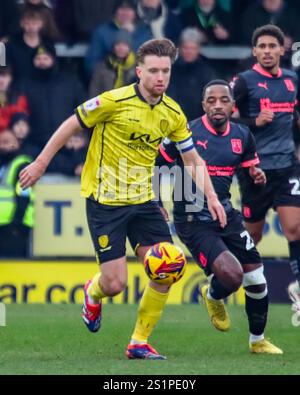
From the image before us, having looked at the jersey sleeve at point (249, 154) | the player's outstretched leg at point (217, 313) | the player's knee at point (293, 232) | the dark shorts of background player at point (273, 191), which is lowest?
the player's outstretched leg at point (217, 313)

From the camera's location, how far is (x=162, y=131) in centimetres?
921

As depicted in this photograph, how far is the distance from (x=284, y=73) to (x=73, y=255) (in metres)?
3.69

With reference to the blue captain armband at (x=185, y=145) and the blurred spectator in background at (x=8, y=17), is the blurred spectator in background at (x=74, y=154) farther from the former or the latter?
the blue captain armband at (x=185, y=145)

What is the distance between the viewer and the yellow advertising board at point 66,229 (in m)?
13.9

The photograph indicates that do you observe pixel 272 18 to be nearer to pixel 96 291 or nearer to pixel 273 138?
pixel 273 138

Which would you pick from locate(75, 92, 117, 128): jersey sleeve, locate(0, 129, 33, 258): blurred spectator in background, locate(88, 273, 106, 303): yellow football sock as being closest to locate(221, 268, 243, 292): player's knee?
locate(88, 273, 106, 303): yellow football sock

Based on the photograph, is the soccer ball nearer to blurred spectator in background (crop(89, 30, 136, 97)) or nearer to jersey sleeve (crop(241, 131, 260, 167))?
jersey sleeve (crop(241, 131, 260, 167))

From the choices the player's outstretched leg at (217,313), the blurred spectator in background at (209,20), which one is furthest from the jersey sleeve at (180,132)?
the blurred spectator in background at (209,20)

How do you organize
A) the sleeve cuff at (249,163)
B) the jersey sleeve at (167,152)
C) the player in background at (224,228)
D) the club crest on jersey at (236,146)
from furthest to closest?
the sleeve cuff at (249,163) → the club crest on jersey at (236,146) → the jersey sleeve at (167,152) → the player in background at (224,228)

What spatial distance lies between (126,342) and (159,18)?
5715 millimetres

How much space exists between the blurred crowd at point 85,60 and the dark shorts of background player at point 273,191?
11.6 ft

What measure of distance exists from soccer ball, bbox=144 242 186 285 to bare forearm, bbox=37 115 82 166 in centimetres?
99

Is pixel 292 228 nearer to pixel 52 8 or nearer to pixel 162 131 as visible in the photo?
pixel 162 131

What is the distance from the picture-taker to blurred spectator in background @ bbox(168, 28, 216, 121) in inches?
574
